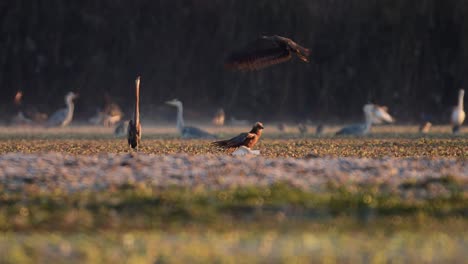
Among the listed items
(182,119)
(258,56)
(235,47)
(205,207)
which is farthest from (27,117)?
(205,207)

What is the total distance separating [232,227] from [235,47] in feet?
115

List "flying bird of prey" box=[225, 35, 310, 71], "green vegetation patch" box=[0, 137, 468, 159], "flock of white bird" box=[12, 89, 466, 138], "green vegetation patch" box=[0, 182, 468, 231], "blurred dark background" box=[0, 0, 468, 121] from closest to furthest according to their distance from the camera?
"green vegetation patch" box=[0, 182, 468, 231] → "flying bird of prey" box=[225, 35, 310, 71] → "green vegetation patch" box=[0, 137, 468, 159] → "flock of white bird" box=[12, 89, 466, 138] → "blurred dark background" box=[0, 0, 468, 121]

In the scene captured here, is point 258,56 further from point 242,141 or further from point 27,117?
point 27,117

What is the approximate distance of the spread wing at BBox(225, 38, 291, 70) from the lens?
71.1 ft

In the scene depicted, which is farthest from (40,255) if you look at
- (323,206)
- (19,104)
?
(19,104)

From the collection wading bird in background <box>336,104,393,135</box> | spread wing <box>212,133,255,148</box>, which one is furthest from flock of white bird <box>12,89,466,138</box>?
spread wing <box>212,133,255,148</box>

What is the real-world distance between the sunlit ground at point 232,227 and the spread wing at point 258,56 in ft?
27.2

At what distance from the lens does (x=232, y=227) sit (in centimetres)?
1122

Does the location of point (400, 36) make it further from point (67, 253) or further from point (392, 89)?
point (67, 253)

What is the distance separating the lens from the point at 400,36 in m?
46.7

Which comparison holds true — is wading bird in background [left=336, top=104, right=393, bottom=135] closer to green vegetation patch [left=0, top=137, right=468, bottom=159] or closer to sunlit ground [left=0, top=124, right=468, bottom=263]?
green vegetation patch [left=0, top=137, right=468, bottom=159]

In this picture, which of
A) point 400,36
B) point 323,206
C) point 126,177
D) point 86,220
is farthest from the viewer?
point 400,36

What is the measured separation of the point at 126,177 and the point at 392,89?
31.6 m

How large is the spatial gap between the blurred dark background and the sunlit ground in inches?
1207
